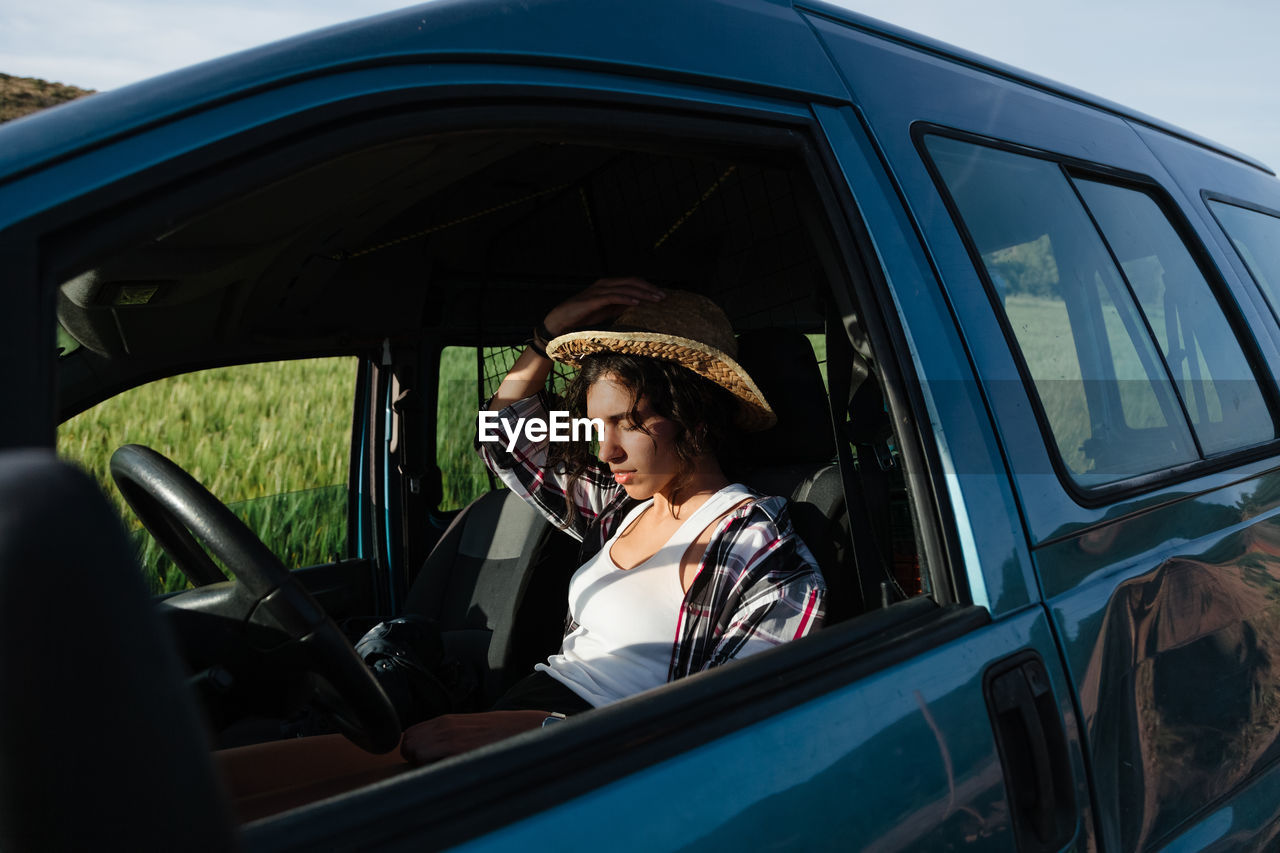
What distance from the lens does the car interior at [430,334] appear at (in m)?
1.25

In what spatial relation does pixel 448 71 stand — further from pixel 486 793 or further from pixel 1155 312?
pixel 1155 312

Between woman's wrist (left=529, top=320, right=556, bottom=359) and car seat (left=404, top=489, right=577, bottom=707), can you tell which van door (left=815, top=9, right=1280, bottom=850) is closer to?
woman's wrist (left=529, top=320, right=556, bottom=359)

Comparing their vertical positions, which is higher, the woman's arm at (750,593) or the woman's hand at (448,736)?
the woman's arm at (750,593)

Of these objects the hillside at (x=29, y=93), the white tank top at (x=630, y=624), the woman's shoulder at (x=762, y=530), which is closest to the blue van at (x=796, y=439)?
the woman's shoulder at (x=762, y=530)

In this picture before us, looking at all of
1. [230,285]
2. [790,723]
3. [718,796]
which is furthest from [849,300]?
[230,285]

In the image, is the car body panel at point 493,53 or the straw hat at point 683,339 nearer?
the car body panel at point 493,53

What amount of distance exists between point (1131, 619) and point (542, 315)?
2.13m

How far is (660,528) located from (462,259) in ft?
→ 3.86

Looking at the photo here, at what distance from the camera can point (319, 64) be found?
94cm

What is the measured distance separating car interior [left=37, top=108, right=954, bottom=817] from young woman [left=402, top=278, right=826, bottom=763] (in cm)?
15

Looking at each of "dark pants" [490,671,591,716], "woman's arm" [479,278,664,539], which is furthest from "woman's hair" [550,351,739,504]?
"dark pants" [490,671,591,716]

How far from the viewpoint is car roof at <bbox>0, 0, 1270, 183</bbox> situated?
0.83 m

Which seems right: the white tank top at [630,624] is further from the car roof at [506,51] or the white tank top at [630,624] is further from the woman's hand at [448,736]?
the car roof at [506,51]
